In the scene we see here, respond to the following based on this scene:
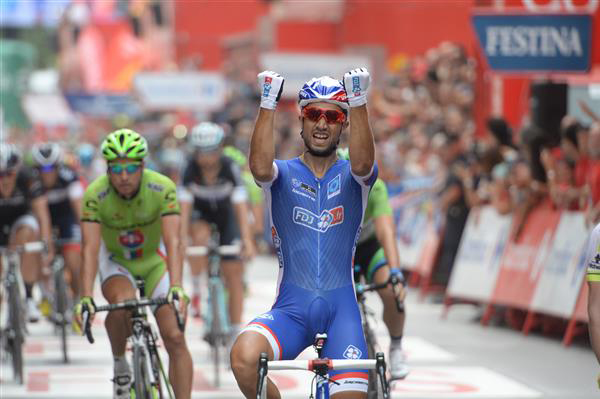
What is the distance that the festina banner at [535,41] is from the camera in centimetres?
1755

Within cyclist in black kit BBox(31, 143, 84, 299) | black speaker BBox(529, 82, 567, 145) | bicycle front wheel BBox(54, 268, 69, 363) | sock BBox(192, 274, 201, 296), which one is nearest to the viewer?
bicycle front wheel BBox(54, 268, 69, 363)

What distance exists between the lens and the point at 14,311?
42.1 ft

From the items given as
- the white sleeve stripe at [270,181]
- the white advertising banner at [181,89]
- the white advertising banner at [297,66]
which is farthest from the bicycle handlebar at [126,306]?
the white advertising banner at [181,89]

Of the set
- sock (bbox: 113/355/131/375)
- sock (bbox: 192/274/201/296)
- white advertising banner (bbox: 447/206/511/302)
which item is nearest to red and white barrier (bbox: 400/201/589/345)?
white advertising banner (bbox: 447/206/511/302)

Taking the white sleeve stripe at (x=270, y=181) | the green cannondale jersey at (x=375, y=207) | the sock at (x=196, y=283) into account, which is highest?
the white sleeve stripe at (x=270, y=181)

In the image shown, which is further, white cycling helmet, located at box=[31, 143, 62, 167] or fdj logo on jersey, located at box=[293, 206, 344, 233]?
white cycling helmet, located at box=[31, 143, 62, 167]

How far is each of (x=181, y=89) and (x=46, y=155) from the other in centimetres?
2161

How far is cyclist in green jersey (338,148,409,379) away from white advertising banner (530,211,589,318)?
4.46m

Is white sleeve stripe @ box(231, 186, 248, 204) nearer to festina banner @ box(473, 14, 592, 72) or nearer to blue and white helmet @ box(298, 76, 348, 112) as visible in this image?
festina banner @ box(473, 14, 592, 72)

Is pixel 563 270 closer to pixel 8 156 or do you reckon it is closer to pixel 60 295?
pixel 60 295

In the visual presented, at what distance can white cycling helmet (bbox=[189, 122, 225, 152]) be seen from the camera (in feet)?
43.4

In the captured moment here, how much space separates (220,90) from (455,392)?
84.7ft

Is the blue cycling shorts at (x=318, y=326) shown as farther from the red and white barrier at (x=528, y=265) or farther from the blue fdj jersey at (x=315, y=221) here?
the red and white barrier at (x=528, y=265)

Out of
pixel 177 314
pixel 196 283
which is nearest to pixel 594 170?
pixel 196 283
